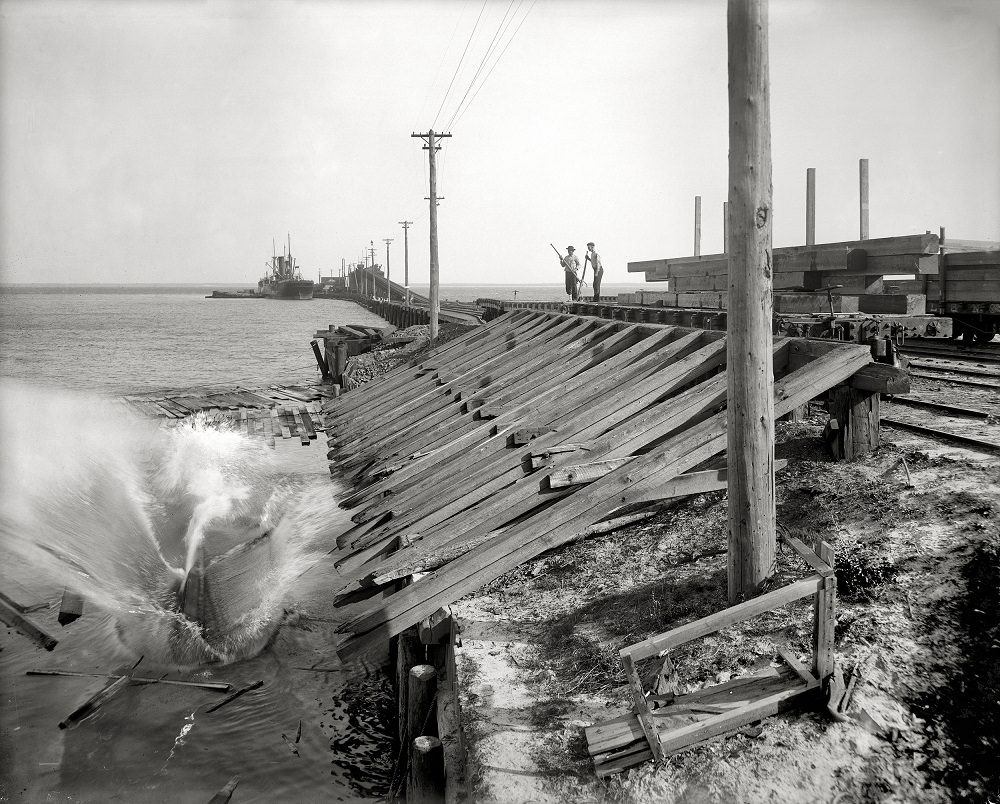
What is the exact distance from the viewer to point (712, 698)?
4098mm

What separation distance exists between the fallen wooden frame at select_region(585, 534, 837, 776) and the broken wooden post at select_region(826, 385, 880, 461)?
3014mm

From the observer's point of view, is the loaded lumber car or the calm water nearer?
the loaded lumber car

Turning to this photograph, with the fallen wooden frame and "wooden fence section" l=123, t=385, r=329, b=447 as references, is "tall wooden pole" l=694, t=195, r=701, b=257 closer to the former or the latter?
Result: "wooden fence section" l=123, t=385, r=329, b=447

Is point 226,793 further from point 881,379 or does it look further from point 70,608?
point 881,379

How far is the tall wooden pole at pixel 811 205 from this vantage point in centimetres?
1683

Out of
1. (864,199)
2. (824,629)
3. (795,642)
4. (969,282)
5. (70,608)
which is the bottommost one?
(70,608)

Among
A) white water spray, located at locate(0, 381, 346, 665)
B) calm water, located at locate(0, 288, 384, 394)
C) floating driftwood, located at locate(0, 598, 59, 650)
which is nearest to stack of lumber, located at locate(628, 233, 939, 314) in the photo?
white water spray, located at locate(0, 381, 346, 665)

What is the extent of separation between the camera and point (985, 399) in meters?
8.52

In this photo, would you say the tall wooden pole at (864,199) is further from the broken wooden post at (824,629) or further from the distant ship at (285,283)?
the distant ship at (285,283)

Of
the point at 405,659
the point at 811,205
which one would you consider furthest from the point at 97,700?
the point at 811,205

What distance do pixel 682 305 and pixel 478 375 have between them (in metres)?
3.99

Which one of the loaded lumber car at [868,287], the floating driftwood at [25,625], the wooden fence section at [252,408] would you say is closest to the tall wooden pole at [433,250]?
the wooden fence section at [252,408]

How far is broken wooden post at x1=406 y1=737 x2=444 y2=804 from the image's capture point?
4621 mm

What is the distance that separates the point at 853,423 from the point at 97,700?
706 cm
